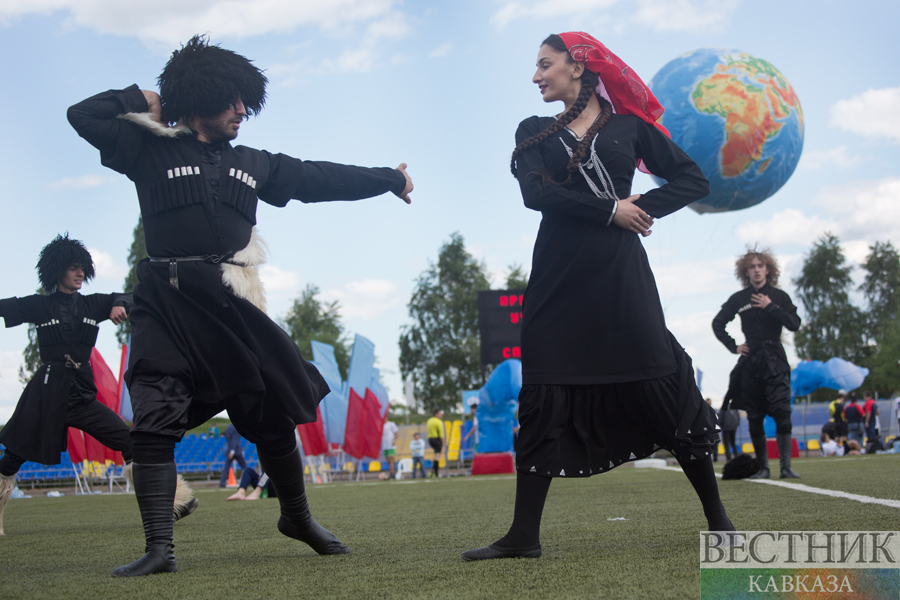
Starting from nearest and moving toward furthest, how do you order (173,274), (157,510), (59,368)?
(157,510) < (173,274) < (59,368)

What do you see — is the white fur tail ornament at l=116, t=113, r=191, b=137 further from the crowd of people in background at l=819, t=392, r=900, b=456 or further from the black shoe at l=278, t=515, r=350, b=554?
the crowd of people in background at l=819, t=392, r=900, b=456

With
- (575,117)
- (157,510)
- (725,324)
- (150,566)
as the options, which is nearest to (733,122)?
(725,324)

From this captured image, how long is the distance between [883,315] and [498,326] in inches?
2357

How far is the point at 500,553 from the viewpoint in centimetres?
279

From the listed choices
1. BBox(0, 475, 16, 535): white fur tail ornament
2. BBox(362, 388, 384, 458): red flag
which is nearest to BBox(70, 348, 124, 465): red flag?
BBox(362, 388, 384, 458): red flag

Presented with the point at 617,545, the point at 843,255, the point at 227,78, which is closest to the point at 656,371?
the point at 617,545

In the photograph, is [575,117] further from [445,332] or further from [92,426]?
[445,332]

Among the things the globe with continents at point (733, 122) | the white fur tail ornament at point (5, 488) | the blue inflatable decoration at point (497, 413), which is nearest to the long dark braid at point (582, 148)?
the white fur tail ornament at point (5, 488)

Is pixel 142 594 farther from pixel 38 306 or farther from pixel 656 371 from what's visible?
pixel 38 306

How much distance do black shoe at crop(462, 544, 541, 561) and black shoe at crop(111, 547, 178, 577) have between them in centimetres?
106

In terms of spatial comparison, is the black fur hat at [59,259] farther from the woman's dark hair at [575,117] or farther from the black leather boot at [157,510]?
the woman's dark hair at [575,117]

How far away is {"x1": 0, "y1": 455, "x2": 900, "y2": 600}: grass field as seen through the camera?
2197mm

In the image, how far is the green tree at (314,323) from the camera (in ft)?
203

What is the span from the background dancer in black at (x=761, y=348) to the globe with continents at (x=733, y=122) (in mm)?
2368
